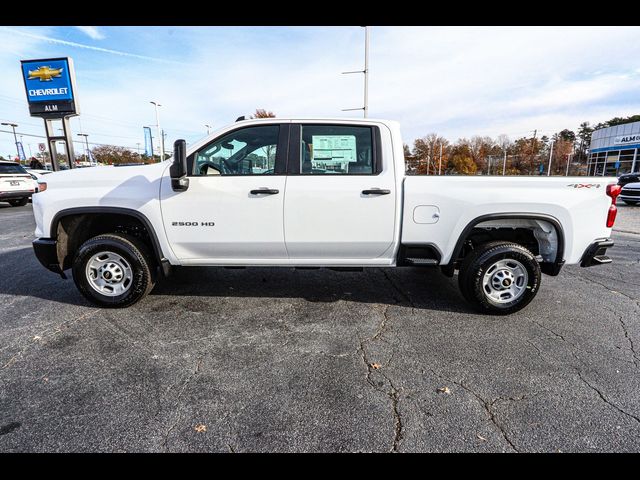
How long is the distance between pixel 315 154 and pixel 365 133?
59cm

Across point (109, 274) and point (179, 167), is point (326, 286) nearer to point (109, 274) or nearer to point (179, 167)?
point (179, 167)

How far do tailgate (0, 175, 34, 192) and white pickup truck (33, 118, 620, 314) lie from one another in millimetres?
11856

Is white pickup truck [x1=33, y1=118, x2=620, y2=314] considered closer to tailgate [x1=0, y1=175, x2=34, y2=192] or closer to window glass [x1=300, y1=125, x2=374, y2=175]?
window glass [x1=300, y1=125, x2=374, y2=175]

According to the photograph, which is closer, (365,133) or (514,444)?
(514,444)

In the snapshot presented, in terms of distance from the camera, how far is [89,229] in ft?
13.3

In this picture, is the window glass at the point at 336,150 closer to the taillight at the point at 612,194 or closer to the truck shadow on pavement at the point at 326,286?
the truck shadow on pavement at the point at 326,286

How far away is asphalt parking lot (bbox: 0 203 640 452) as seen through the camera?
209 cm

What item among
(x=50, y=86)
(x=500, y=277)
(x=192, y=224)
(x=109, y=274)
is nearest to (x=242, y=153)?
(x=192, y=224)

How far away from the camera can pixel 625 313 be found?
383 centimetres

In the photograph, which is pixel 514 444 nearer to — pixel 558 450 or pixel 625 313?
pixel 558 450

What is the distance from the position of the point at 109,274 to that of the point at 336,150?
2.83 metres

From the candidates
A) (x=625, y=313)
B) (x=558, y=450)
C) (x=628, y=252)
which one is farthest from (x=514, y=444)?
(x=628, y=252)
